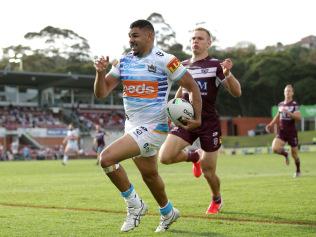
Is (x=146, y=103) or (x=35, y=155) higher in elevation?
(x=146, y=103)

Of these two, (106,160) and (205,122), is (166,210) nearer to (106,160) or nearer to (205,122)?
(106,160)

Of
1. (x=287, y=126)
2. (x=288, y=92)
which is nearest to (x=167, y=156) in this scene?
(x=288, y=92)

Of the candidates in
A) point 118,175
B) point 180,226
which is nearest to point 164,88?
point 118,175

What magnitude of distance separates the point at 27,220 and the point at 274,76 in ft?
273

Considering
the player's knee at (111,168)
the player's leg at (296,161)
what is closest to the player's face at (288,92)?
the player's leg at (296,161)

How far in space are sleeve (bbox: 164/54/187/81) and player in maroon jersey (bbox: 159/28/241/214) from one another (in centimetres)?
213

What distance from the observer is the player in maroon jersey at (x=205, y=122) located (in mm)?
9625

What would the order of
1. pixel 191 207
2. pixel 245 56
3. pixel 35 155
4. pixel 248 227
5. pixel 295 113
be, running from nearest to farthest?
pixel 248 227 < pixel 191 207 < pixel 295 113 < pixel 35 155 < pixel 245 56

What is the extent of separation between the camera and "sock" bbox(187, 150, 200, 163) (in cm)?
1008

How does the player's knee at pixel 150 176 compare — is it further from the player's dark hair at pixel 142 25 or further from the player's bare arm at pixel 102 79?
the player's dark hair at pixel 142 25

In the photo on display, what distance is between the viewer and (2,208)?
1055cm

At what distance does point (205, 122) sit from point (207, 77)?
686mm

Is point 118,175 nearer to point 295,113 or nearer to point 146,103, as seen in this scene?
point 146,103

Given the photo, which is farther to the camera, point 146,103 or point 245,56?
point 245,56
